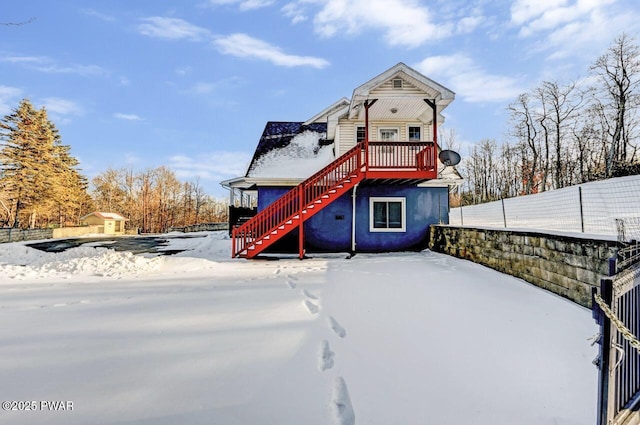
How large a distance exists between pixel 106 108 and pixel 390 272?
31355 mm

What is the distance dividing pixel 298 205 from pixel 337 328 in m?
6.65

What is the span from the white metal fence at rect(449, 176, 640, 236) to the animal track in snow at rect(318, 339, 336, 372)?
7.02 meters

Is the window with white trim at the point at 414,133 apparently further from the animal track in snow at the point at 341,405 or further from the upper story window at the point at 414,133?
the animal track in snow at the point at 341,405

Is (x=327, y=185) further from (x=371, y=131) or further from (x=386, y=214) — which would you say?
(x=371, y=131)

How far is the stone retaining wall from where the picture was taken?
4.14 meters

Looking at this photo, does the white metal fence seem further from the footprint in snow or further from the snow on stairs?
the footprint in snow

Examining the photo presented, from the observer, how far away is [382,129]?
37.8ft

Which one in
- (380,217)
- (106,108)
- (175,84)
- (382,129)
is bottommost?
(380,217)

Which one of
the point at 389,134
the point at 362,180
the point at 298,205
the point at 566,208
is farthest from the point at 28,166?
the point at 566,208

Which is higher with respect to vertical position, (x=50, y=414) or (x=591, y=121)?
(x=591, y=121)

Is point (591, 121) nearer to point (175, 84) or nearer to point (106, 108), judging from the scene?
point (175, 84)

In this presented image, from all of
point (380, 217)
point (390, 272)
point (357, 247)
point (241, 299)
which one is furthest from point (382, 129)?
point (241, 299)

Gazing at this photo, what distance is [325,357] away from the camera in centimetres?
293

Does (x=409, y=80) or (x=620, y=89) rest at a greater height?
(x=620, y=89)
